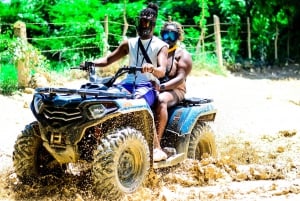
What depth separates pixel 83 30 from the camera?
17625 mm

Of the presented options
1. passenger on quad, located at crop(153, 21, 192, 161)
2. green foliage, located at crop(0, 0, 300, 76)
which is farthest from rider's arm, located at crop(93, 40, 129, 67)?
green foliage, located at crop(0, 0, 300, 76)

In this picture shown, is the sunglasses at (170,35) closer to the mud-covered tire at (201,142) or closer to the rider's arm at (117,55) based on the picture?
the rider's arm at (117,55)

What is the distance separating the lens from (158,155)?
6.95m

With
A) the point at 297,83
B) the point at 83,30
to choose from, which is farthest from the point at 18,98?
the point at 297,83

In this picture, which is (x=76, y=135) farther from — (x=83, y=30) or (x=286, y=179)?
(x=83, y=30)

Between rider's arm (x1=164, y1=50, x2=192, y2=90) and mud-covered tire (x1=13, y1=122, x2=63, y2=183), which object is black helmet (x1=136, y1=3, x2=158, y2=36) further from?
mud-covered tire (x1=13, y1=122, x2=63, y2=183)

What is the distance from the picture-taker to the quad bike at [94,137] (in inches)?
241

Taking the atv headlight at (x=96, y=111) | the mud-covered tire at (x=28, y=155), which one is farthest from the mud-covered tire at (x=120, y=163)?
the mud-covered tire at (x=28, y=155)

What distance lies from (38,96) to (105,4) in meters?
15.5

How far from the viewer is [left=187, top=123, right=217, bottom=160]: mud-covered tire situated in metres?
7.90

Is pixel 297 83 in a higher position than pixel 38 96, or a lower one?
lower

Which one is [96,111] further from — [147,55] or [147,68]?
[147,55]

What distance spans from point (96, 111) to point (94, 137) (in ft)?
1.29

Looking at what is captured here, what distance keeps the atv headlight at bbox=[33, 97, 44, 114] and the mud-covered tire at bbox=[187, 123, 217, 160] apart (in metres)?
2.14
